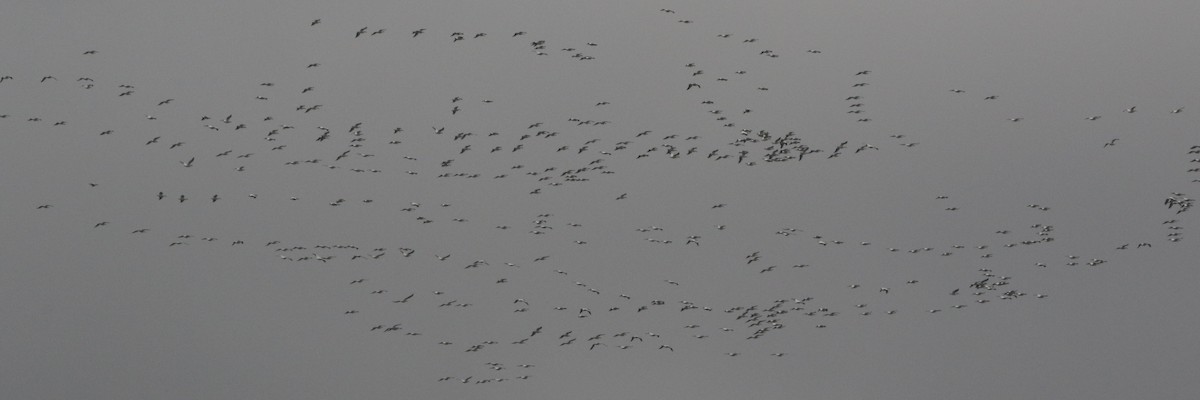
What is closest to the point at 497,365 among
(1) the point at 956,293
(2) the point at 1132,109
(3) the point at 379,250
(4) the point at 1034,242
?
(3) the point at 379,250

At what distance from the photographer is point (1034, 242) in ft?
387

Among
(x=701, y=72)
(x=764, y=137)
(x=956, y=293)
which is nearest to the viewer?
(x=764, y=137)

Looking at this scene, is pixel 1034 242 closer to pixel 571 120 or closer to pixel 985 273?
pixel 985 273

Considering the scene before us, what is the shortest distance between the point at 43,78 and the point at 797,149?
165ft

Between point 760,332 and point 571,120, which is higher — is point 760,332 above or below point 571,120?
below

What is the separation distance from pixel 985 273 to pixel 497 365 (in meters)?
46.9

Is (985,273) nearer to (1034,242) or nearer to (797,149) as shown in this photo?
(1034,242)

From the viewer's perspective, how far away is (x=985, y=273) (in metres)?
123

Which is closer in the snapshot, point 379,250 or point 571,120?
point 571,120

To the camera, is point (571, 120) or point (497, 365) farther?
point (497, 365)

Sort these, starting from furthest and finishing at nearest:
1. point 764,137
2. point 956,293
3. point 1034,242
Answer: point 956,293, point 1034,242, point 764,137

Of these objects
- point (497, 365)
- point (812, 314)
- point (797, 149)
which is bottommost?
point (497, 365)

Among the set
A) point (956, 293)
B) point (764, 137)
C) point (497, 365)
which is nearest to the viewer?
point (764, 137)

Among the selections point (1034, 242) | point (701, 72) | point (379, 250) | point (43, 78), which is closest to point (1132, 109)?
point (1034, 242)
